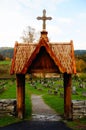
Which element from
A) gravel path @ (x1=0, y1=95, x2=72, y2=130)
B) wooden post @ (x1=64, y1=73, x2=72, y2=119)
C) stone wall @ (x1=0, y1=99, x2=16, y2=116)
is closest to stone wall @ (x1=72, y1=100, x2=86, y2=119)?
wooden post @ (x1=64, y1=73, x2=72, y2=119)

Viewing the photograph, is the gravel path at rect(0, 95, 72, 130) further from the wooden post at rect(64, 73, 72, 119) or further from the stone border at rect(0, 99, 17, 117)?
the stone border at rect(0, 99, 17, 117)

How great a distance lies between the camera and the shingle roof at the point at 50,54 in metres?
20.9

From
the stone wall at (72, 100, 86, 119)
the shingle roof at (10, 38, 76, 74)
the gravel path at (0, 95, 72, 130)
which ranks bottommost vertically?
the gravel path at (0, 95, 72, 130)

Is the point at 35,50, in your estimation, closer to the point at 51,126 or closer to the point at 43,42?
the point at 43,42

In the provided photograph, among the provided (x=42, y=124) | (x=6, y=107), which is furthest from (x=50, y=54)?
(x=6, y=107)

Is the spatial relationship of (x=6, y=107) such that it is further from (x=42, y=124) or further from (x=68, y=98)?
(x=68, y=98)

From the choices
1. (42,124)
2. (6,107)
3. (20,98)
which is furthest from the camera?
(20,98)

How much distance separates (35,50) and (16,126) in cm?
488

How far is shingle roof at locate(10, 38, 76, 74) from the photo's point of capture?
20.9 meters

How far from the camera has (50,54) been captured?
821 inches

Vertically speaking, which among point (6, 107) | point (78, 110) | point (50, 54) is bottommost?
point (78, 110)

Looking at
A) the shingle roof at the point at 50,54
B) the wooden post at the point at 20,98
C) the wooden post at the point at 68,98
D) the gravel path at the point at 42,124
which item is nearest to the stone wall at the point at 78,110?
the wooden post at the point at 68,98

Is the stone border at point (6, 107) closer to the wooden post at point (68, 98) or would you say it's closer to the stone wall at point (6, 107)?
the stone wall at point (6, 107)

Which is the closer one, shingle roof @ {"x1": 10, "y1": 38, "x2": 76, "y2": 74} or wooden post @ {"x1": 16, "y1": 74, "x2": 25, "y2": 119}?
shingle roof @ {"x1": 10, "y1": 38, "x2": 76, "y2": 74}
